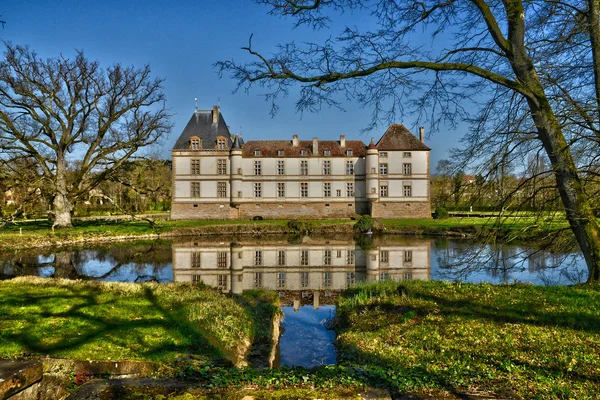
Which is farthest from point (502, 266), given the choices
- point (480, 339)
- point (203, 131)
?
point (203, 131)

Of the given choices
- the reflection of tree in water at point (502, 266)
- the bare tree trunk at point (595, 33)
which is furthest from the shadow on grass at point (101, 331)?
the bare tree trunk at point (595, 33)

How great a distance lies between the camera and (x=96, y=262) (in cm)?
1702

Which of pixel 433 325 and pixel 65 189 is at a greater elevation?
pixel 65 189

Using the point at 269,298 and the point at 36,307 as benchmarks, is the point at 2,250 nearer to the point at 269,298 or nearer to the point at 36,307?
the point at 36,307

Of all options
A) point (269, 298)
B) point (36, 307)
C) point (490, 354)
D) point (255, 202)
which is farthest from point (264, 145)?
point (490, 354)

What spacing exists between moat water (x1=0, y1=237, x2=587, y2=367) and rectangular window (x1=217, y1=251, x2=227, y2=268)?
5cm

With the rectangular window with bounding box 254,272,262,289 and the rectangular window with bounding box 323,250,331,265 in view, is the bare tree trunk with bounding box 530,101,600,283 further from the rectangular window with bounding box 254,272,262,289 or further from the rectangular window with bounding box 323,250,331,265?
the rectangular window with bounding box 323,250,331,265

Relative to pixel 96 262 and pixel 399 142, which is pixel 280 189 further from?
pixel 96 262

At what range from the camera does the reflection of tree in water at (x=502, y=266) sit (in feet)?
21.3

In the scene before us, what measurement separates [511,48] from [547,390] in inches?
216

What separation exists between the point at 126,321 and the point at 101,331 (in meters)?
0.70

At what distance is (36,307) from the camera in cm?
725

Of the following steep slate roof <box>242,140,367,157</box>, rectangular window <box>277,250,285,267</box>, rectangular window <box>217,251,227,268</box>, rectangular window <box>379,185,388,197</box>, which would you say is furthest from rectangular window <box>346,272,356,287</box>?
steep slate roof <box>242,140,367,157</box>

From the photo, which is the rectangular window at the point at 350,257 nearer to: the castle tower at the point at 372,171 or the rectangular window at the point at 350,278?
the rectangular window at the point at 350,278
